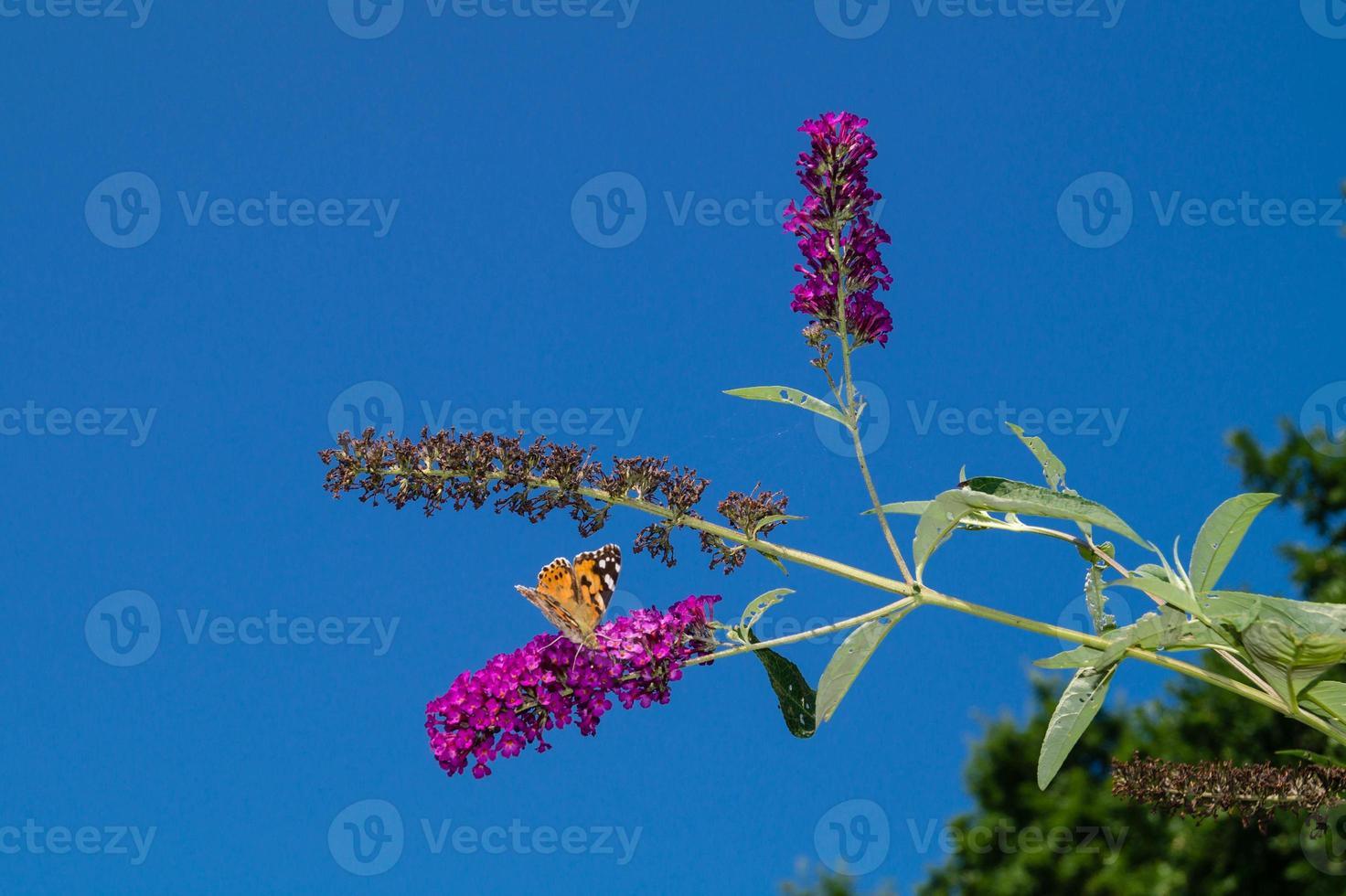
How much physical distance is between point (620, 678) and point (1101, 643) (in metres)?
0.95

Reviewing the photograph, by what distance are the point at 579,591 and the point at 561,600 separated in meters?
0.05

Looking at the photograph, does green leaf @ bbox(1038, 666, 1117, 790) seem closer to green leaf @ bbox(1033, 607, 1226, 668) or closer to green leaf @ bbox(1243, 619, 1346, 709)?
green leaf @ bbox(1033, 607, 1226, 668)

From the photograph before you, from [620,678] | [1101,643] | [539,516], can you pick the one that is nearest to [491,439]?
[539,516]

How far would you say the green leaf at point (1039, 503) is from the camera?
82.1 inches

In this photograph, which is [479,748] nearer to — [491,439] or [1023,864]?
[491,439]

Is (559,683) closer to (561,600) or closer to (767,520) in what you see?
(561,600)

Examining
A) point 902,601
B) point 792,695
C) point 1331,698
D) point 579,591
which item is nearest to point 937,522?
point 902,601

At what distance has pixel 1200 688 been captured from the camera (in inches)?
364

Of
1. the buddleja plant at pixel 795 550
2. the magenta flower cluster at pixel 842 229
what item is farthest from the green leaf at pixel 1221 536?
the magenta flower cluster at pixel 842 229

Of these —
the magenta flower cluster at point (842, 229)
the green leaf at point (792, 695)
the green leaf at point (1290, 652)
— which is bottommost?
the green leaf at point (1290, 652)

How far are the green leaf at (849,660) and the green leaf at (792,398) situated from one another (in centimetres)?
42

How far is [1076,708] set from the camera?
2205 mm

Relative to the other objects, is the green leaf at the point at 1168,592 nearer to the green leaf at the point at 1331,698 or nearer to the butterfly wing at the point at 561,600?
the green leaf at the point at 1331,698

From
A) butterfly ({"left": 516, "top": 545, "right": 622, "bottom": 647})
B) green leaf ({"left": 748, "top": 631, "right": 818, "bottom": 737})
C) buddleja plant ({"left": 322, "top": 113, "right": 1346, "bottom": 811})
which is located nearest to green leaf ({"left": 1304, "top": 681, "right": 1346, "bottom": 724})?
buddleja plant ({"left": 322, "top": 113, "right": 1346, "bottom": 811})
